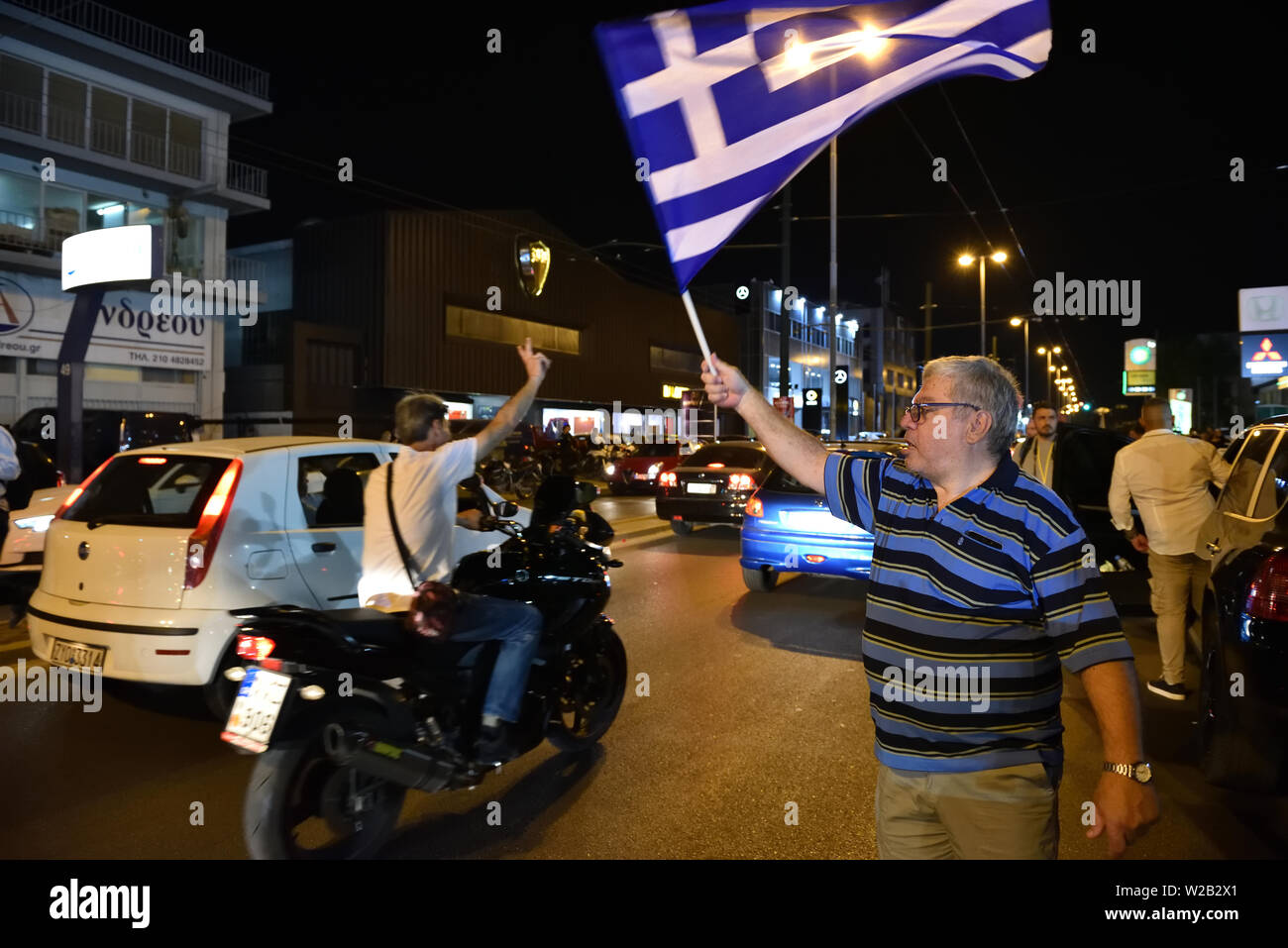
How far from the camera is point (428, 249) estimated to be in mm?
32188

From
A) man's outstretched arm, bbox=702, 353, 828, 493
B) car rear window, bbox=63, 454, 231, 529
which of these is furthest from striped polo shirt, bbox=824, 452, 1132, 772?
car rear window, bbox=63, 454, 231, 529

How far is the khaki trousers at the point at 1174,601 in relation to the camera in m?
5.89

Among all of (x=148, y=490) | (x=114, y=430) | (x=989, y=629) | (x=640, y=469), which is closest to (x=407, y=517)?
(x=148, y=490)

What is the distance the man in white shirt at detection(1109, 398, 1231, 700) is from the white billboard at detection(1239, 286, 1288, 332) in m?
34.0

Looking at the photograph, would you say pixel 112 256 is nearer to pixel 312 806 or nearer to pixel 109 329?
pixel 312 806

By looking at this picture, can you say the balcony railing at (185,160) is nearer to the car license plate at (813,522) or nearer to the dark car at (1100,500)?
the car license plate at (813,522)

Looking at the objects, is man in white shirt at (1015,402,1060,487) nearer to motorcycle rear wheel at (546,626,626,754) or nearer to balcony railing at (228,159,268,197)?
motorcycle rear wheel at (546,626,626,754)

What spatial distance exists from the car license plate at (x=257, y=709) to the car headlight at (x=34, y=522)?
4.72m

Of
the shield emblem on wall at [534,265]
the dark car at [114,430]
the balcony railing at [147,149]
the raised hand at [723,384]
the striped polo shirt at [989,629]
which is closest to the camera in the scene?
the striped polo shirt at [989,629]

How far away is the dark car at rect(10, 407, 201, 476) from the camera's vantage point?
15.5 meters

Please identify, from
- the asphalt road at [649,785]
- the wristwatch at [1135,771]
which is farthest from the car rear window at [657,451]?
the wristwatch at [1135,771]

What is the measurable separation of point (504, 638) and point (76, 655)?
254cm

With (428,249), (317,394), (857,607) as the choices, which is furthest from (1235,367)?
(857,607)
